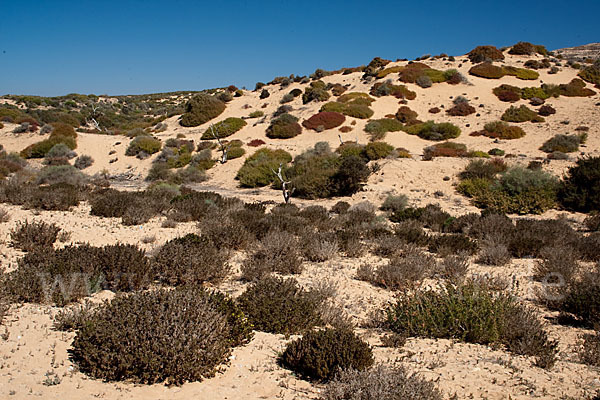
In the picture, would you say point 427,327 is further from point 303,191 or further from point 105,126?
point 105,126

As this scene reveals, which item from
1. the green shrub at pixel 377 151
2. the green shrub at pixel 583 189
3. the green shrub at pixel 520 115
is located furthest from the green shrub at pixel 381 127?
the green shrub at pixel 583 189

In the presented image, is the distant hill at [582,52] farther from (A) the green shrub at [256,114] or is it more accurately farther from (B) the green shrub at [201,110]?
(B) the green shrub at [201,110]

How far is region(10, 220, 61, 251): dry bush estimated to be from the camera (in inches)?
284

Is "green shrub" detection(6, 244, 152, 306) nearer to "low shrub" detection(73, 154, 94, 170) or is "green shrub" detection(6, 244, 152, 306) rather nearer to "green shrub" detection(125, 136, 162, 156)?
"low shrub" detection(73, 154, 94, 170)

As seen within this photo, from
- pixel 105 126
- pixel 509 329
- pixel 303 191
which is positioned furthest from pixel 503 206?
pixel 105 126

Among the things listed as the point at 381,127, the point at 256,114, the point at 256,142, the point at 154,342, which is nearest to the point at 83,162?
the point at 256,142

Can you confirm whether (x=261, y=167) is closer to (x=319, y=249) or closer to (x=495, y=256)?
(x=319, y=249)

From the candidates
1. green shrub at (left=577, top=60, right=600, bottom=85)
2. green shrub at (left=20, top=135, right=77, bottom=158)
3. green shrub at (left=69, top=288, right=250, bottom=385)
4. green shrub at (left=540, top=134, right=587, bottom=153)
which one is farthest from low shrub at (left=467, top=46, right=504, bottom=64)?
green shrub at (left=69, top=288, right=250, bottom=385)

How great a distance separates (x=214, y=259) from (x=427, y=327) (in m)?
3.58

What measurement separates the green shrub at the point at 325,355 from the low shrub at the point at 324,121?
2558 centimetres

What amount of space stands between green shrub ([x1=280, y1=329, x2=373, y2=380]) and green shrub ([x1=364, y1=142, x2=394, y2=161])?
17.9 metres

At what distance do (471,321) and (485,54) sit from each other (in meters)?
42.9

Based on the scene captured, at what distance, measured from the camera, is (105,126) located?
133 ft

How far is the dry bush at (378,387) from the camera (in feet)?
9.98
